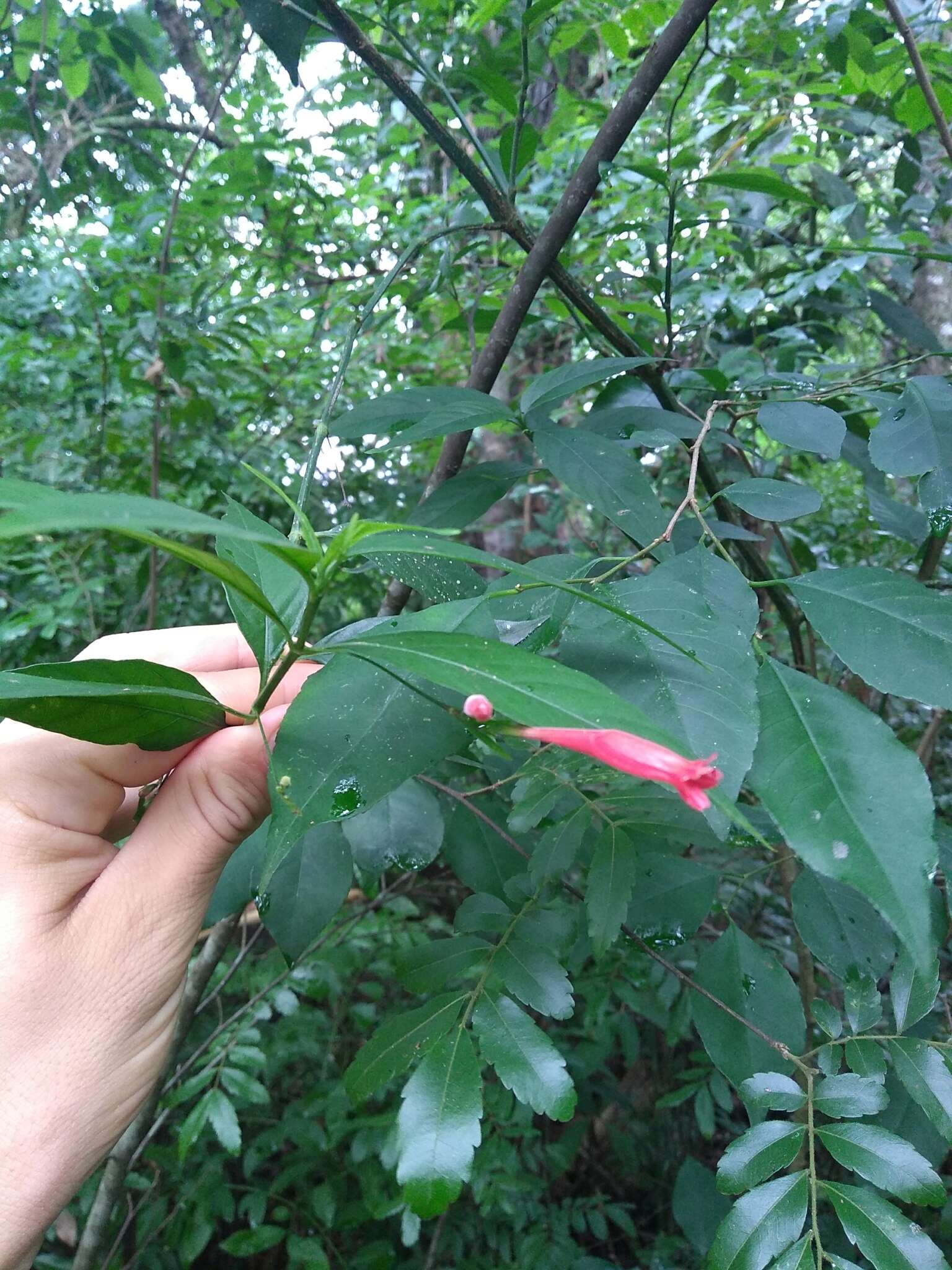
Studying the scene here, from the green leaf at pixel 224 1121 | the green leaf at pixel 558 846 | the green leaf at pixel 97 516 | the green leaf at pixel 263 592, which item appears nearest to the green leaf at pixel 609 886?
the green leaf at pixel 558 846

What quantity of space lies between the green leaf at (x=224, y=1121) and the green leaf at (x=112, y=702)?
0.80 metres

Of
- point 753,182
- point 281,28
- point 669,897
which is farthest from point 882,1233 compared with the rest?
point 281,28

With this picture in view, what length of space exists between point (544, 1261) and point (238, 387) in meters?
2.17

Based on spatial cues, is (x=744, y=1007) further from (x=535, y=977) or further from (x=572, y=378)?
(x=572, y=378)

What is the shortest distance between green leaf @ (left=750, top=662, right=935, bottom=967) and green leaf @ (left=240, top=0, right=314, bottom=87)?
0.81 metres

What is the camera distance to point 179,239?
7.11ft

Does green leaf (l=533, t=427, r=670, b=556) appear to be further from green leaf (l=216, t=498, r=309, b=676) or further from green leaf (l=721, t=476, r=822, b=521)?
green leaf (l=216, t=498, r=309, b=676)

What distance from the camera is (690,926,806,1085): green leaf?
71 centimetres

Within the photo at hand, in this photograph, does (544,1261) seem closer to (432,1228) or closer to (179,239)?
(432,1228)

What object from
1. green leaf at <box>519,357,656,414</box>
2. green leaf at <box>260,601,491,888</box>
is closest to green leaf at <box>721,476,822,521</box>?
green leaf at <box>519,357,656,414</box>

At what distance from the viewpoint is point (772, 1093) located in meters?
0.64

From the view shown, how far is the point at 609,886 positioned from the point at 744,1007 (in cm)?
18

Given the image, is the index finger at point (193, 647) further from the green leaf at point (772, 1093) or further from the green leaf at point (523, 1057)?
the green leaf at point (772, 1093)

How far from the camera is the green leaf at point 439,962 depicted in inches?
29.7
